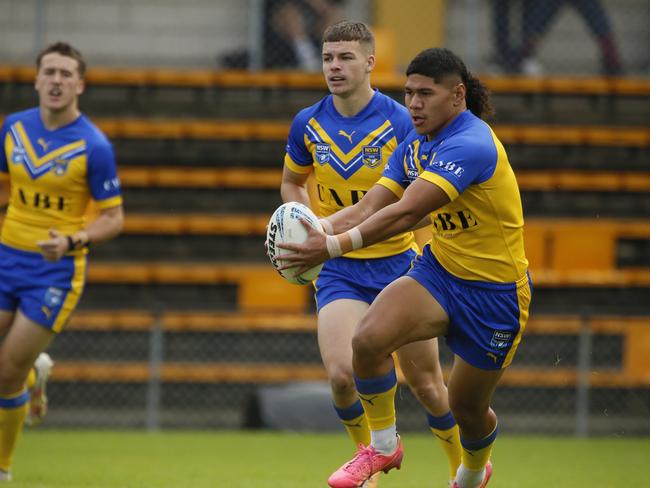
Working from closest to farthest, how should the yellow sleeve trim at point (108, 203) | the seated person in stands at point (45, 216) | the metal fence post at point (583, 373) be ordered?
the seated person in stands at point (45, 216)
the yellow sleeve trim at point (108, 203)
the metal fence post at point (583, 373)

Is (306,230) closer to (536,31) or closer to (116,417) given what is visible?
(116,417)

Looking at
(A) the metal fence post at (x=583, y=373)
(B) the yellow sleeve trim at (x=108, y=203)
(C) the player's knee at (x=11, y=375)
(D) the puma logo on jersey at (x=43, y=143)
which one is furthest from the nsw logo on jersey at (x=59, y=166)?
(A) the metal fence post at (x=583, y=373)

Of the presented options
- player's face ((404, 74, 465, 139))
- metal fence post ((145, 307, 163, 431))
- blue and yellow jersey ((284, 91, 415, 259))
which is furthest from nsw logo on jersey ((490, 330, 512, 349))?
metal fence post ((145, 307, 163, 431))

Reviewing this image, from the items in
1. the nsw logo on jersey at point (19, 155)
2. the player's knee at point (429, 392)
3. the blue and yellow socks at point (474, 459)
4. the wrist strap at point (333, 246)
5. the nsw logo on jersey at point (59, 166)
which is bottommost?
the blue and yellow socks at point (474, 459)

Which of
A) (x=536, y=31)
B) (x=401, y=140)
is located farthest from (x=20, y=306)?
(x=536, y=31)

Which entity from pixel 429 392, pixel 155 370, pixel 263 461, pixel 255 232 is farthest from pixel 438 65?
pixel 255 232

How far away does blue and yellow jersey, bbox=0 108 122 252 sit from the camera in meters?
7.42

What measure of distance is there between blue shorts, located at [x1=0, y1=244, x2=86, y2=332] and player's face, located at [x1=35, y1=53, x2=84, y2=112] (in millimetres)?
946

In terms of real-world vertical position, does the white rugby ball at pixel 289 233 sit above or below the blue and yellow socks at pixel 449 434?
above

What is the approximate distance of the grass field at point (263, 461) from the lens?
7.77 metres

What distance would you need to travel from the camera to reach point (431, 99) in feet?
18.0

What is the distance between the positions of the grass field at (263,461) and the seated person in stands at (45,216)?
74cm

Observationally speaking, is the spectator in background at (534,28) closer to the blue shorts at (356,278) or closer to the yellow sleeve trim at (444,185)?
the blue shorts at (356,278)

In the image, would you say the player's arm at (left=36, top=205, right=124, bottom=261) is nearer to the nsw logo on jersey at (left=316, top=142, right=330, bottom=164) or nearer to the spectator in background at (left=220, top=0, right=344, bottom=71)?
the nsw logo on jersey at (left=316, top=142, right=330, bottom=164)
